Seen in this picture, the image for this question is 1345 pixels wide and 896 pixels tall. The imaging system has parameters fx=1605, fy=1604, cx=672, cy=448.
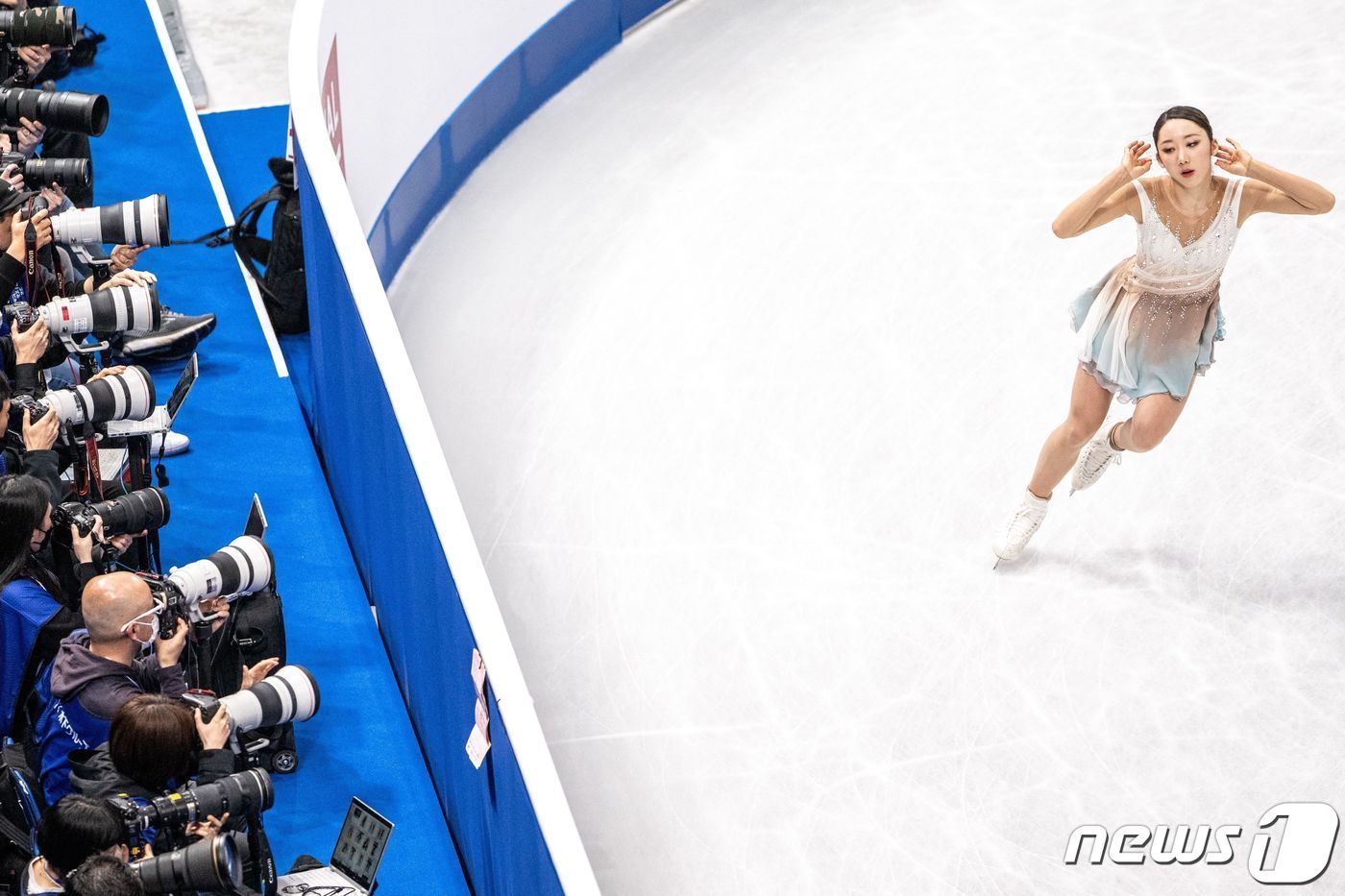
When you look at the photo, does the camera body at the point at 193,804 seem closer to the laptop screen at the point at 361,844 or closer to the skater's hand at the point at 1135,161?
the laptop screen at the point at 361,844

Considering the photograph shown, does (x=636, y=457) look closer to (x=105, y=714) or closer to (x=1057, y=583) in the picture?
(x=1057, y=583)

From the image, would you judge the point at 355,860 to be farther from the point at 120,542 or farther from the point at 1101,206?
the point at 1101,206

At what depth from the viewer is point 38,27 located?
241 inches

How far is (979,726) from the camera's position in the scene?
4383 millimetres

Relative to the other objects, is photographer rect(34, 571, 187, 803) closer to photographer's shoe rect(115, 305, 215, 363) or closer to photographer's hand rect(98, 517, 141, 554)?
photographer's hand rect(98, 517, 141, 554)

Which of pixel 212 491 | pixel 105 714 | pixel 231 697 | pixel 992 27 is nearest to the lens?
pixel 105 714

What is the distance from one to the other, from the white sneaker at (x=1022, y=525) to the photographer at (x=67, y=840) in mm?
2671

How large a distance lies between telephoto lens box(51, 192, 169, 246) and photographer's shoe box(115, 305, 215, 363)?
0.66m

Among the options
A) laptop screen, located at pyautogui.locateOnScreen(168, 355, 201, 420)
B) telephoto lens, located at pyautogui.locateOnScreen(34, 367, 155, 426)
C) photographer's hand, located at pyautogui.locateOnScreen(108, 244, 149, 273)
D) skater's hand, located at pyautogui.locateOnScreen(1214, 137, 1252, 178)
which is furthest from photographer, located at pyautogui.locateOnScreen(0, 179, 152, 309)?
skater's hand, located at pyautogui.locateOnScreen(1214, 137, 1252, 178)

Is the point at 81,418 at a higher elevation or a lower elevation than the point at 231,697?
higher

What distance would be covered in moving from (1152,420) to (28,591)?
3.02 m

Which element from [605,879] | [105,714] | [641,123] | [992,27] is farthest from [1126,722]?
[992,27]

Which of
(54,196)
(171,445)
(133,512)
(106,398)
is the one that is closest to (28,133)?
(54,196)

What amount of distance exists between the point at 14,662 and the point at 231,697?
60cm
